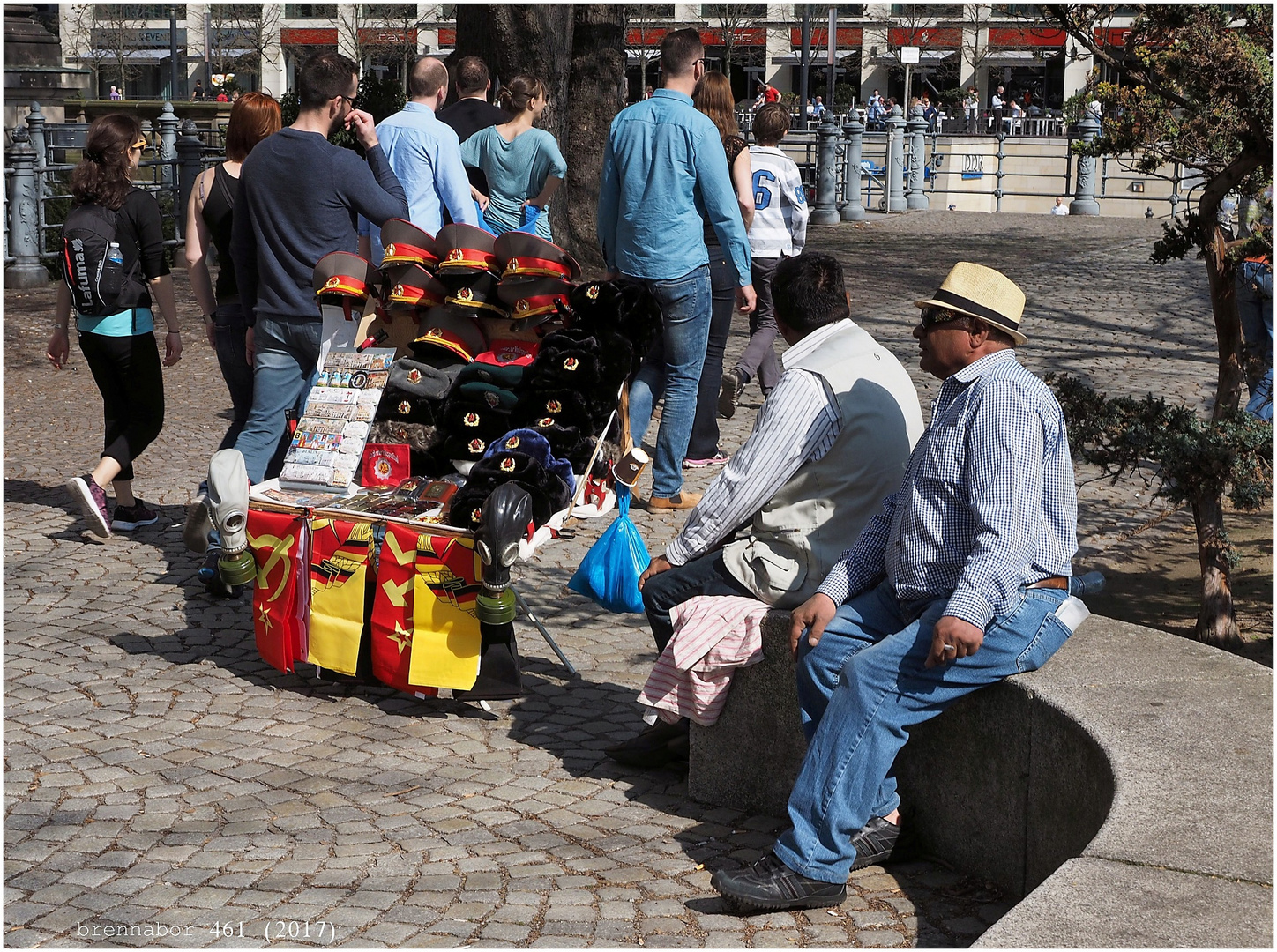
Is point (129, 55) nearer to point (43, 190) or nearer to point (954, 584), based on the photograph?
point (43, 190)

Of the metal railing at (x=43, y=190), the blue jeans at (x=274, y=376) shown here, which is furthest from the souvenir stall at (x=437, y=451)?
the metal railing at (x=43, y=190)

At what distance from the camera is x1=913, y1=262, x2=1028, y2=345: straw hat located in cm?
361

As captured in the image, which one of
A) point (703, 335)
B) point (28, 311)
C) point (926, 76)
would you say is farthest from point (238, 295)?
point (926, 76)

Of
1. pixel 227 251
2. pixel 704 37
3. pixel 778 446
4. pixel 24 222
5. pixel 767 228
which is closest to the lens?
pixel 778 446

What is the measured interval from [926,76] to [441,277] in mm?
52229

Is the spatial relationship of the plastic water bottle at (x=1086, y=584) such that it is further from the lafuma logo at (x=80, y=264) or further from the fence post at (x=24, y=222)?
the fence post at (x=24, y=222)

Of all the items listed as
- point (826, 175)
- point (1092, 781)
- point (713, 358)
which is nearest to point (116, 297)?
point (713, 358)

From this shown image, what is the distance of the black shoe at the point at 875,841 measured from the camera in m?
3.70

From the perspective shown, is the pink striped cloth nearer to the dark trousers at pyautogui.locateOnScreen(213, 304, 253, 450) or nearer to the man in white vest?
the man in white vest

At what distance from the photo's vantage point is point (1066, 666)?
3.62m

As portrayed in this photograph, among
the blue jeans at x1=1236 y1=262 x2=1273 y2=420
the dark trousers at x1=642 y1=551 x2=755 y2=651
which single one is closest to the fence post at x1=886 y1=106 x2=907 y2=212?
the blue jeans at x1=1236 y1=262 x2=1273 y2=420

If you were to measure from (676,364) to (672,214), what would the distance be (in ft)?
2.38

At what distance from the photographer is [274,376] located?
586 cm

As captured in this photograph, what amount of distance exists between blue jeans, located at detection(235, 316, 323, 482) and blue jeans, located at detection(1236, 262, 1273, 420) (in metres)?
3.78
